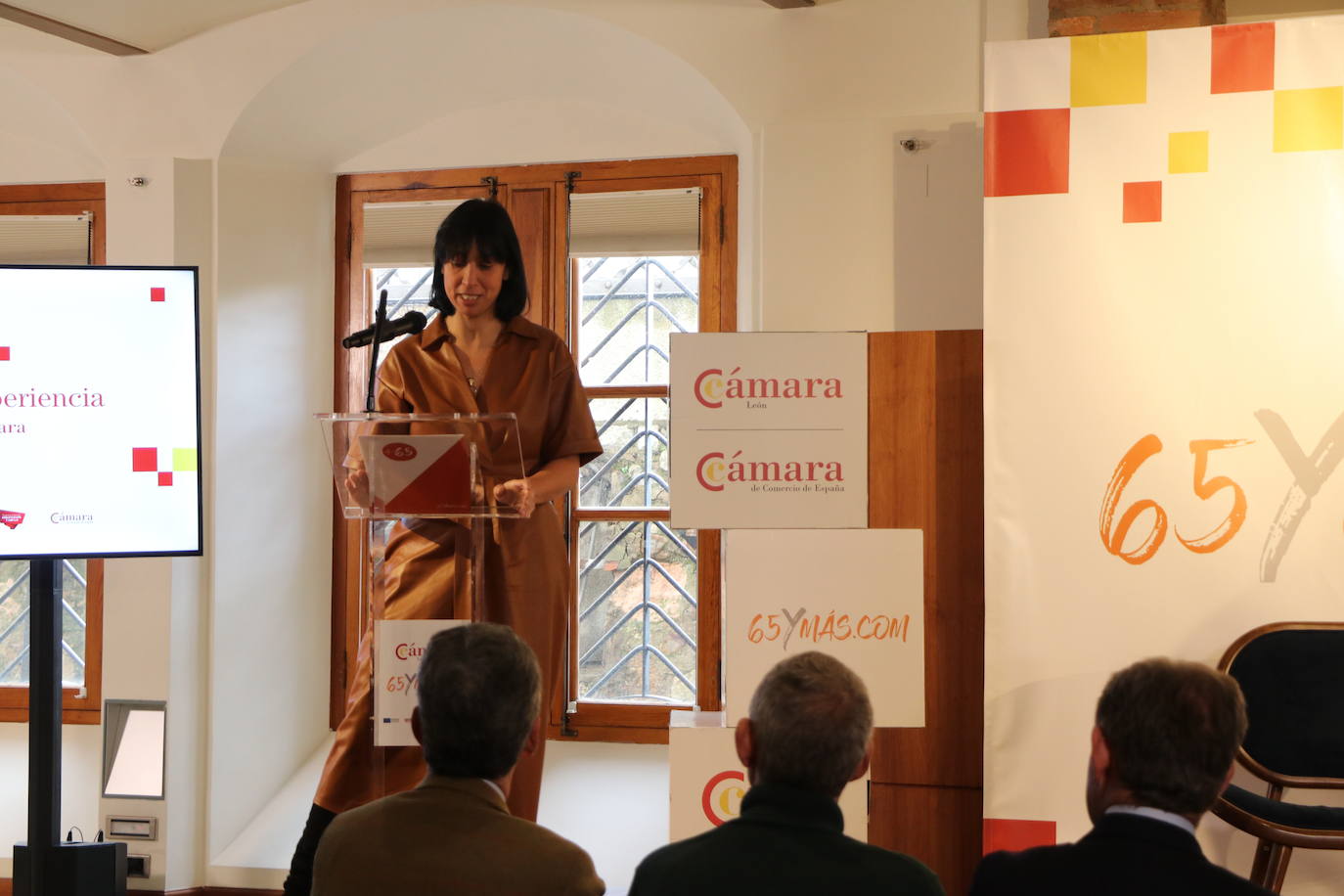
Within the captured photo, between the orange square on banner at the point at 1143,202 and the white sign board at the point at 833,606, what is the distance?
93 centimetres

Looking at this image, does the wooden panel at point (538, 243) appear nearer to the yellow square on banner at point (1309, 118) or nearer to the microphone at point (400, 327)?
the microphone at point (400, 327)

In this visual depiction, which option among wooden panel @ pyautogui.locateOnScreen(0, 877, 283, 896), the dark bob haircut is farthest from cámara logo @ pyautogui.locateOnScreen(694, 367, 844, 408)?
wooden panel @ pyautogui.locateOnScreen(0, 877, 283, 896)

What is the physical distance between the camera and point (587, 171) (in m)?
4.37

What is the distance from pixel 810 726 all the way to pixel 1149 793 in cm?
41

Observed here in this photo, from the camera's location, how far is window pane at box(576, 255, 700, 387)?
434cm

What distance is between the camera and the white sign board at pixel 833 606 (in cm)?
289

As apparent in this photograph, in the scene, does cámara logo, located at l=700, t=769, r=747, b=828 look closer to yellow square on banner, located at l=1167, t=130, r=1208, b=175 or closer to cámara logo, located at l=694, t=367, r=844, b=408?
cámara logo, located at l=694, t=367, r=844, b=408

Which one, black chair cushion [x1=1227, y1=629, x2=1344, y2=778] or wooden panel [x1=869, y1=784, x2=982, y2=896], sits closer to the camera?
black chair cushion [x1=1227, y1=629, x2=1344, y2=778]

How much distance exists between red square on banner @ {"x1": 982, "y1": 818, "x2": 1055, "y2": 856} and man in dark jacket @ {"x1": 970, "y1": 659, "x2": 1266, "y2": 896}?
1.44 metres

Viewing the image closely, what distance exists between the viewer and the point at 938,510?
3.02 m

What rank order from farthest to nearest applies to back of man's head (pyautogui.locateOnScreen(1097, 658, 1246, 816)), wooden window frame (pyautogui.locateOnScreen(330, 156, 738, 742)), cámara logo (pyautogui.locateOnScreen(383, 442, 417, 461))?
1. wooden window frame (pyautogui.locateOnScreen(330, 156, 738, 742))
2. cámara logo (pyautogui.locateOnScreen(383, 442, 417, 461))
3. back of man's head (pyautogui.locateOnScreen(1097, 658, 1246, 816))

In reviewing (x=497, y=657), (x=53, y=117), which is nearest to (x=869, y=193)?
(x=497, y=657)

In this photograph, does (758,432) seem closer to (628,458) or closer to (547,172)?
(628,458)

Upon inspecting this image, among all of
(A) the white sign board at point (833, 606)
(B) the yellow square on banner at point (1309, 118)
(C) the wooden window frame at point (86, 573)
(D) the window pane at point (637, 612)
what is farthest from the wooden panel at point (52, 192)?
(B) the yellow square on banner at point (1309, 118)
